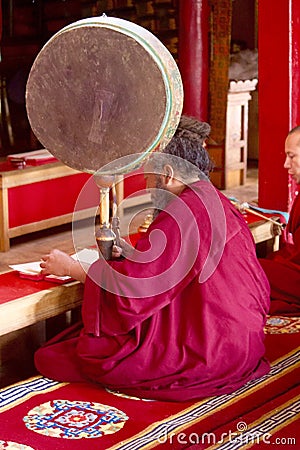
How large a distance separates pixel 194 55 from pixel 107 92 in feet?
13.9

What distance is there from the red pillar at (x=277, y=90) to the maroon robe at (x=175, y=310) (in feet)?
7.50

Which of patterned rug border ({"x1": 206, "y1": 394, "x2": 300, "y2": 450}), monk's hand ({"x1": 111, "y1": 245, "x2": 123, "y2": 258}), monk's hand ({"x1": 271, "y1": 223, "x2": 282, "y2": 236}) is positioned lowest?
patterned rug border ({"x1": 206, "y1": 394, "x2": 300, "y2": 450})

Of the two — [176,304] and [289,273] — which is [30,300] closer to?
[176,304]

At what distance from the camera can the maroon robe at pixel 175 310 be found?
3.36 meters

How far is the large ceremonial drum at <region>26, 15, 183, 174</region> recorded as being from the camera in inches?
128

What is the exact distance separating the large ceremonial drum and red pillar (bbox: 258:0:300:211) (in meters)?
2.42

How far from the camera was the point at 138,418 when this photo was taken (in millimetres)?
3271

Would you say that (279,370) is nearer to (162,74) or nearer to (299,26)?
(162,74)

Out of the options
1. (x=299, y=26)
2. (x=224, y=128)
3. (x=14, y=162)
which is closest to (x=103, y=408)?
(x=299, y=26)

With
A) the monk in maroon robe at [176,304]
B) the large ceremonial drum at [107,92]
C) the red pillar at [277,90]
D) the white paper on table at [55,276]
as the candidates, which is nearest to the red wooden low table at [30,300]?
the white paper on table at [55,276]

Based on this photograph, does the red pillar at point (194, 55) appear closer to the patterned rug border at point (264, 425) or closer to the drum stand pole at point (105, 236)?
the drum stand pole at point (105, 236)

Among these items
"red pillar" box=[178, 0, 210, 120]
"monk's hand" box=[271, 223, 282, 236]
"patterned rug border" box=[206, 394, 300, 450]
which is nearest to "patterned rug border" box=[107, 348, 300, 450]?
"patterned rug border" box=[206, 394, 300, 450]

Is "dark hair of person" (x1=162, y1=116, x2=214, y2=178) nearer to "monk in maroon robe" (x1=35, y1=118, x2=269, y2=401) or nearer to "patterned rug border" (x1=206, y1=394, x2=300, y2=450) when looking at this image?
"monk in maroon robe" (x1=35, y1=118, x2=269, y2=401)

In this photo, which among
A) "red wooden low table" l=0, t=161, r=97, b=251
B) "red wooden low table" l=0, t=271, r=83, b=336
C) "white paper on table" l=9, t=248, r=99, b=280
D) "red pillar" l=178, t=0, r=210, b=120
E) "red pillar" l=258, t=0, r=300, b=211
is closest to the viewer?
"red wooden low table" l=0, t=271, r=83, b=336
